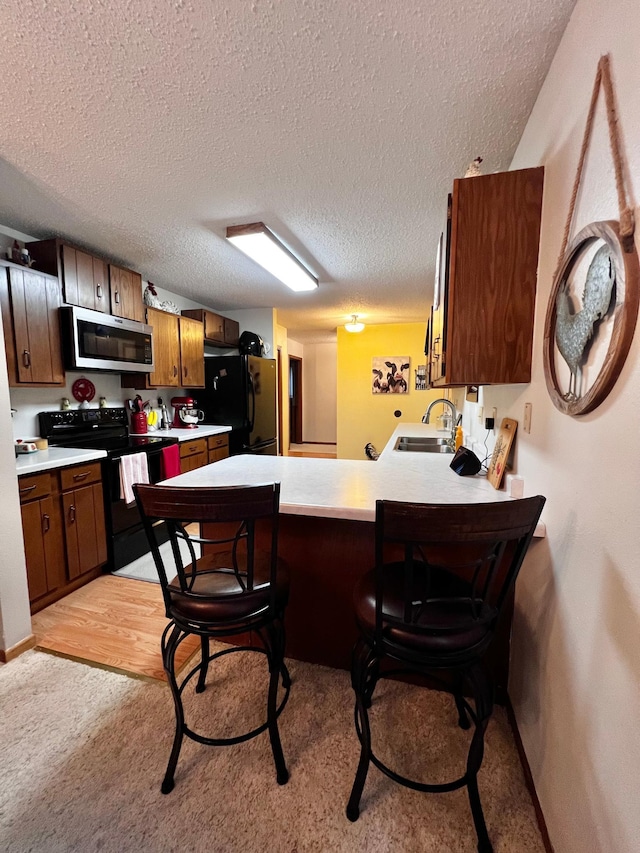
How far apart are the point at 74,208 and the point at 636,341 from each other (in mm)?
2867

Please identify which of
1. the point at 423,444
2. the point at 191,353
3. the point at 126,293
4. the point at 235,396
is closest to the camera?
the point at 126,293

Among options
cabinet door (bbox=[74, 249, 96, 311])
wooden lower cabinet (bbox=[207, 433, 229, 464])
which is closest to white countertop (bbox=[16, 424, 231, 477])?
cabinet door (bbox=[74, 249, 96, 311])

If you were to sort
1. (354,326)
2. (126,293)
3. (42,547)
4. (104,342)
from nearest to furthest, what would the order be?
(42,547) < (104,342) < (126,293) < (354,326)

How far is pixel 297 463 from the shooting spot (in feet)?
6.53

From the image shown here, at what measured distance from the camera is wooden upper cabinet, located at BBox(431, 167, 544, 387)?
127cm

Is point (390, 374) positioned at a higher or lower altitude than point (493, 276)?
lower

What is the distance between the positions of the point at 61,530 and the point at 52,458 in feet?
1.53

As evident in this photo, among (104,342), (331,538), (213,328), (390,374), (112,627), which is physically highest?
(213,328)

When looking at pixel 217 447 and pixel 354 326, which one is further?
pixel 354 326

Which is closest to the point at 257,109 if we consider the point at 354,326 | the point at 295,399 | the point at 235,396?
the point at 235,396

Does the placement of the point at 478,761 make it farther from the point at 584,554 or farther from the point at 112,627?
the point at 112,627

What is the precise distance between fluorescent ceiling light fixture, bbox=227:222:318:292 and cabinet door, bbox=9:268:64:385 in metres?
1.31

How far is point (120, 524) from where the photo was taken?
264 cm

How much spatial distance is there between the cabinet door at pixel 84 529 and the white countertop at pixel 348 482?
1116 mm
